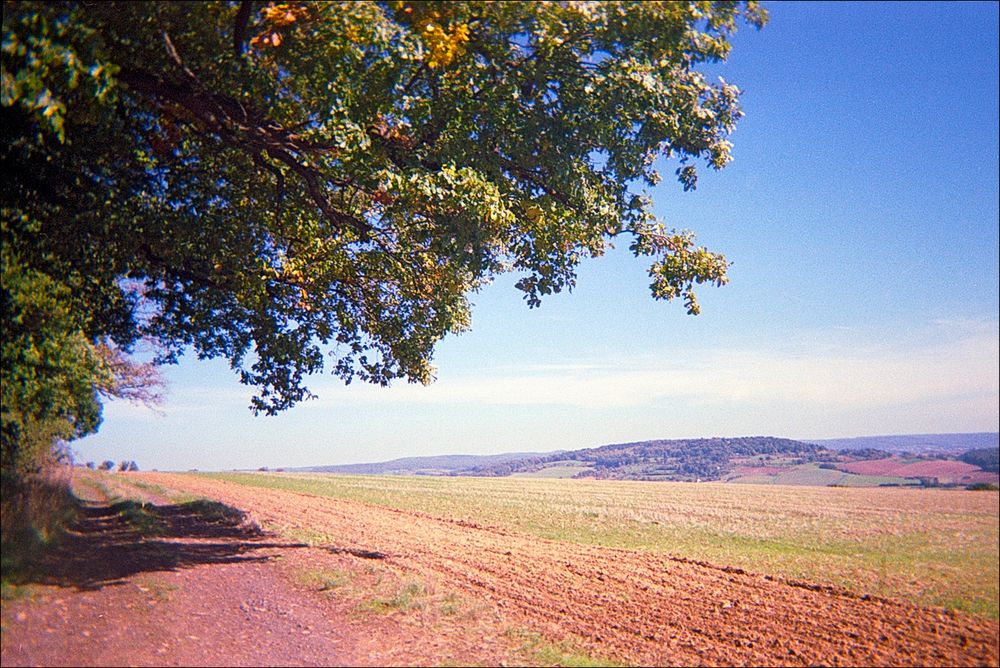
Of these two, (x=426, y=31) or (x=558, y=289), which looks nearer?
(x=426, y=31)

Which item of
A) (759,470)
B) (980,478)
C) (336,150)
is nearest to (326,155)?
(336,150)

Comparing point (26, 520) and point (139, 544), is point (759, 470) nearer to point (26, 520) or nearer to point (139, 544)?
point (139, 544)

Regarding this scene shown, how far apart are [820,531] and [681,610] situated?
12.3m

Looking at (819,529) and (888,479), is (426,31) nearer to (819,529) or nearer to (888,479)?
(888,479)

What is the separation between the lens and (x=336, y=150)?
29.9 ft

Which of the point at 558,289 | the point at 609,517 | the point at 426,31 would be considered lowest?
the point at 609,517

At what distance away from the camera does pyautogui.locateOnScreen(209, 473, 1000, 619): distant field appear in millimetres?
9031

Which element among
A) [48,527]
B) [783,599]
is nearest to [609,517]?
[783,599]

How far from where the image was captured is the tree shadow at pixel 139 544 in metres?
9.69

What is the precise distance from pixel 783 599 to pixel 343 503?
24.2m

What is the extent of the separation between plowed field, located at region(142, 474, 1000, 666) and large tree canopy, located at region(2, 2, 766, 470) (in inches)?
200

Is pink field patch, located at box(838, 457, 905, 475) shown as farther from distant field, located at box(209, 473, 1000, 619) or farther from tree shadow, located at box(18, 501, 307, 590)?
tree shadow, located at box(18, 501, 307, 590)

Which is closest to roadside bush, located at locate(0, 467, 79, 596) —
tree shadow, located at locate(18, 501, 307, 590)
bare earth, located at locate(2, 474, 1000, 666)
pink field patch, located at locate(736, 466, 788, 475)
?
tree shadow, located at locate(18, 501, 307, 590)

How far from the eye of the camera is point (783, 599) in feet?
36.1
